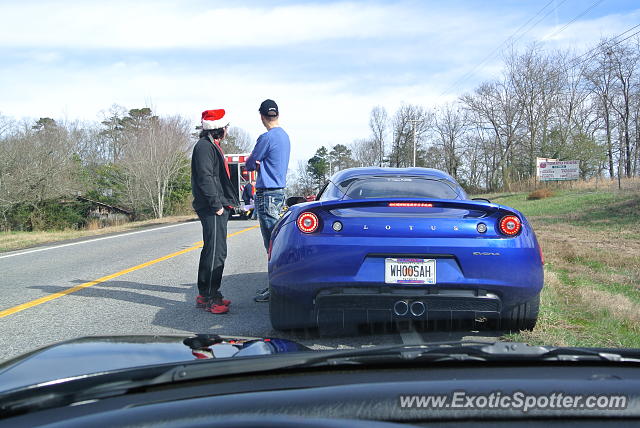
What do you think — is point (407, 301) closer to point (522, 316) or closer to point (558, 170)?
point (522, 316)

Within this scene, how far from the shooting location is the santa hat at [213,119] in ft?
18.8

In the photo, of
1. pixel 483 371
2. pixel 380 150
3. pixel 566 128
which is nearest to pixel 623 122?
pixel 566 128

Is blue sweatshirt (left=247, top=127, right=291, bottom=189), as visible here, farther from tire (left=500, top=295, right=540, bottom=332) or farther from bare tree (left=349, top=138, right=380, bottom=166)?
bare tree (left=349, top=138, right=380, bottom=166)

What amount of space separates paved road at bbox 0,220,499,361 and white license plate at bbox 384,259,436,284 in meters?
0.73

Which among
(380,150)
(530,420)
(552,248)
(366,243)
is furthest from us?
(380,150)

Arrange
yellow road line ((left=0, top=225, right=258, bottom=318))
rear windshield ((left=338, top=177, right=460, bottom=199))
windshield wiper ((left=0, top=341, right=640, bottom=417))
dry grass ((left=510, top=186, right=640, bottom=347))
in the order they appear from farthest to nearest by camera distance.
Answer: yellow road line ((left=0, top=225, right=258, bottom=318))
rear windshield ((left=338, top=177, right=460, bottom=199))
dry grass ((left=510, top=186, right=640, bottom=347))
windshield wiper ((left=0, top=341, right=640, bottom=417))

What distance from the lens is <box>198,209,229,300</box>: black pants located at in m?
5.65

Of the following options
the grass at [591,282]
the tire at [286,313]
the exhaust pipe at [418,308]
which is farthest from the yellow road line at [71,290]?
the grass at [591,282]

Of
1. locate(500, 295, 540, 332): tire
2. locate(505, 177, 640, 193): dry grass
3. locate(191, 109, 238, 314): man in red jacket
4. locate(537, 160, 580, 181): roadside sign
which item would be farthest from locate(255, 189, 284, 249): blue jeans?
locate(537, 160, 580, 181): roadside sign

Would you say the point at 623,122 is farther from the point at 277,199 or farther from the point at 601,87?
the point at 277,199

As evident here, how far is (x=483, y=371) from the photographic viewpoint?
5.45 feet

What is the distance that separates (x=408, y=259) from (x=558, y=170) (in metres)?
32.3

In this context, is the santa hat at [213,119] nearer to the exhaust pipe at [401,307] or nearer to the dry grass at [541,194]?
the exhaust pipe at [401,307]

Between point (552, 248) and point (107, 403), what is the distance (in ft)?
34.7
